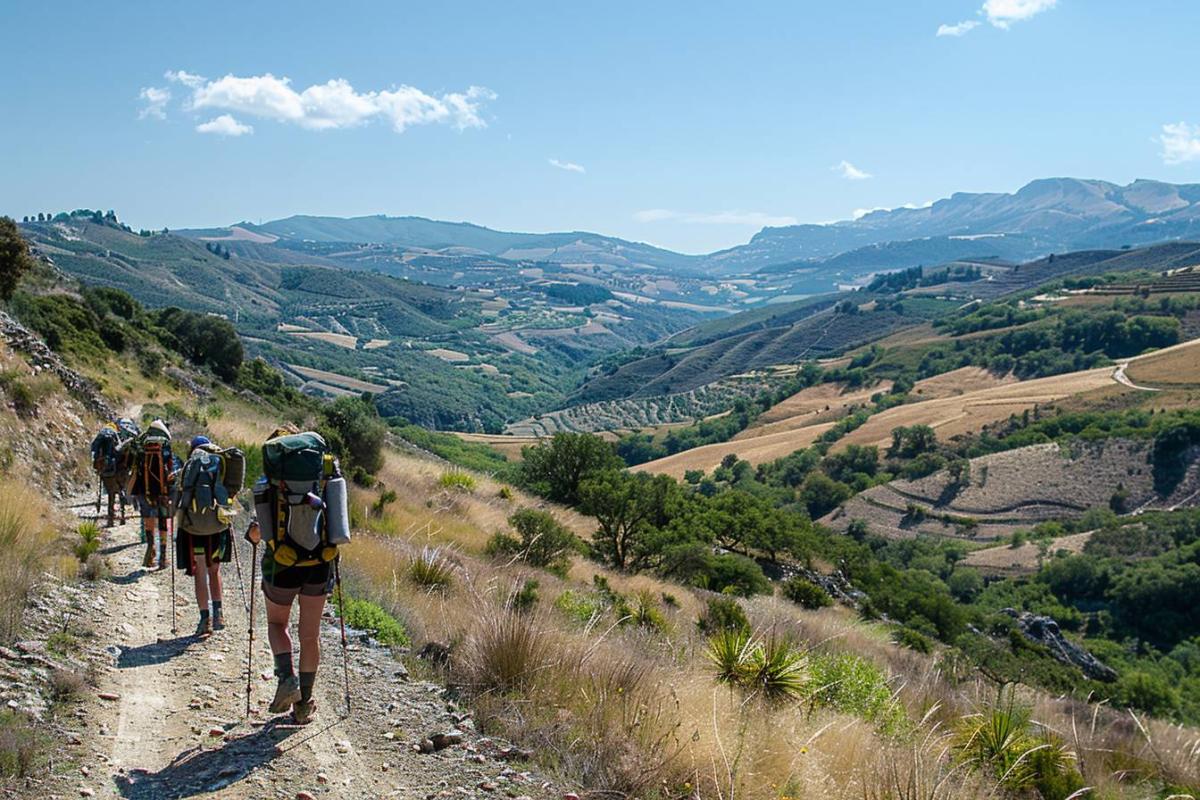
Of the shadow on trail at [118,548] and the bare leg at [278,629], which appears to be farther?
the shadow on trail at [118,548]

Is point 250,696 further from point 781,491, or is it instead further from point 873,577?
point 781,491

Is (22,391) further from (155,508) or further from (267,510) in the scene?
(267,510)

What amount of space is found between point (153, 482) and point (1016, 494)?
89954 millimetres

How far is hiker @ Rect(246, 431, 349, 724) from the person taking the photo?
5.48 m

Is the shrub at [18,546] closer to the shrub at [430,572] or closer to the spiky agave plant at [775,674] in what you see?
the shrub at [430,572]

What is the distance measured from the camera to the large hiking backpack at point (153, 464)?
9.90m

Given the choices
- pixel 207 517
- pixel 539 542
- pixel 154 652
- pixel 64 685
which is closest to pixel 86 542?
pixel 207 517

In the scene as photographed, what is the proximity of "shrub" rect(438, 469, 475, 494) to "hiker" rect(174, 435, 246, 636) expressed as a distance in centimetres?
1258

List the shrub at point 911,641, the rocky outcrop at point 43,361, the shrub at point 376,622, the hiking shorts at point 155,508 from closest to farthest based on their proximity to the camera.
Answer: the shrub at point 376,622
the hiking shorts at point 155,508
the rocky outcrop at point 43,361
the shrub at point 911,641

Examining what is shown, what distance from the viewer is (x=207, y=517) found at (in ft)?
25.0

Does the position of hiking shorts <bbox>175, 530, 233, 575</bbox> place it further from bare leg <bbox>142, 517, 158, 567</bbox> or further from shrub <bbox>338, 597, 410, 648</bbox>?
bare leg <bbox>142, 517, 158, 567</bbox>

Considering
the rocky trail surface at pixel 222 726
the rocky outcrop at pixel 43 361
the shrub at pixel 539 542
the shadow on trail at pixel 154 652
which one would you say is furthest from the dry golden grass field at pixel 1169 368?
the shadow on trail at pixel 154 652

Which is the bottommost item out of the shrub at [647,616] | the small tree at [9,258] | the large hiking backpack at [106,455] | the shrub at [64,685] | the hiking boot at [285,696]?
the shrub at [647,616]

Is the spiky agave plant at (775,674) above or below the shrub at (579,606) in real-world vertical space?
above
